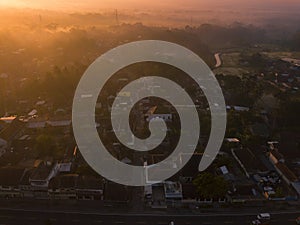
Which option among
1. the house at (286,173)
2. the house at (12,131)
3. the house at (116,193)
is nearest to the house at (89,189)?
the house at (116,193)

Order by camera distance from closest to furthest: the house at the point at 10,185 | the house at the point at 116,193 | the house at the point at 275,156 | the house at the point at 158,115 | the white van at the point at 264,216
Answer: the white van at the point at 264,216
the house at the point at 116,193
the house at the point at 10,185
the house at the point at 275,156
the house at the point at 158,115

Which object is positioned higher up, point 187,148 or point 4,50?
point 4,50

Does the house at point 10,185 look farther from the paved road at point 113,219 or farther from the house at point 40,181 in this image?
the paved road at point 113,219

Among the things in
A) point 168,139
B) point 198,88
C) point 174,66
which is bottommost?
point 168,139

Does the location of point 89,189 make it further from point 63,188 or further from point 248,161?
point 248,161

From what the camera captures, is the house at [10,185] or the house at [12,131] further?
the house at [12,131]

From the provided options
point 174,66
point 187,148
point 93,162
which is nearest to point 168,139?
point 187,148

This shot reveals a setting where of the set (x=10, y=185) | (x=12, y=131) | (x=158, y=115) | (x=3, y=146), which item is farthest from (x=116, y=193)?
(x=12, y=131)

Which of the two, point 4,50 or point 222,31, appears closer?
point 4,50

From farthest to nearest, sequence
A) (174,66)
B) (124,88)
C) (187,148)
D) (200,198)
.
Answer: (174,66)
(124,88)
(187,148)
(200,198)

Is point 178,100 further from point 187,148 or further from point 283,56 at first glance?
point 283,56
